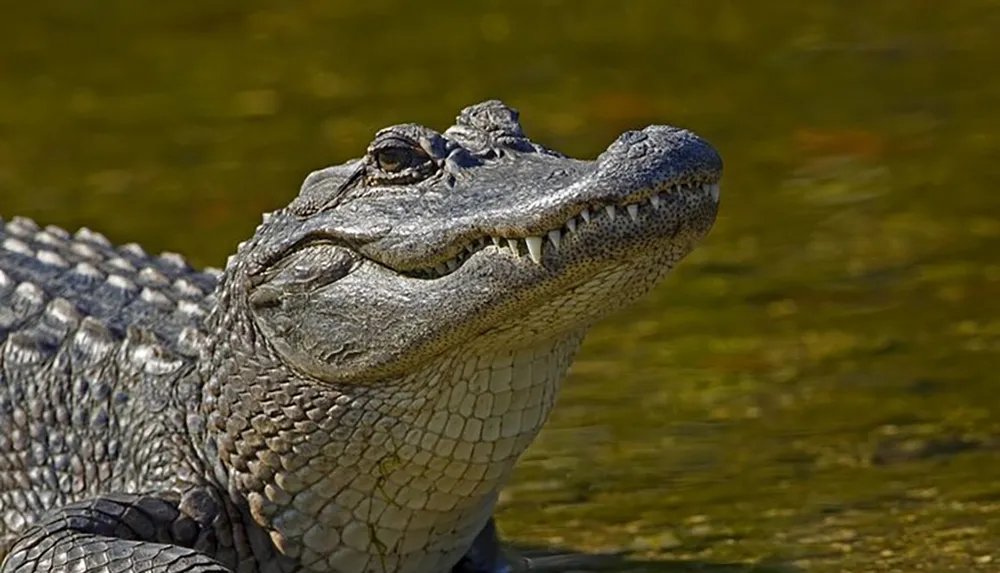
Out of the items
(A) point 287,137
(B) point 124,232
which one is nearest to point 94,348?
(B) point 124,232

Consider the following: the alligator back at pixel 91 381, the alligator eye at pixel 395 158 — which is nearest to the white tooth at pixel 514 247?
the alligator eye at pixel 395 158

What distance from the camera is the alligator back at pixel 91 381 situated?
5.15m

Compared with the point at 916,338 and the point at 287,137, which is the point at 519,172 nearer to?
the point at 916,338

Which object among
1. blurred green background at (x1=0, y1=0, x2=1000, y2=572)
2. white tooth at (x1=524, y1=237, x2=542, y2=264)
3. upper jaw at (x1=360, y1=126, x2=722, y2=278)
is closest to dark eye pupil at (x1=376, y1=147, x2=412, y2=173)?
upper jaw at (x1=360, y1=126, x2=722, y2=278)

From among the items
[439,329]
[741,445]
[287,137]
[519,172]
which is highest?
[287,137]

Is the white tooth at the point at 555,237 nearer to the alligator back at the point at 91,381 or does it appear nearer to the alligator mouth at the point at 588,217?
the alligator mouth at the point at 588,217

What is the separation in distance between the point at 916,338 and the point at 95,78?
6150 mm

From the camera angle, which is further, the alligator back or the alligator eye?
the alligator back

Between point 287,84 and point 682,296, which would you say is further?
point 287,84

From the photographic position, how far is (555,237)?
4.18m

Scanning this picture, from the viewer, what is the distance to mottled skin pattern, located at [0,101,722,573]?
166 inches

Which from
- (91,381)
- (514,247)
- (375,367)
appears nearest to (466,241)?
(514,247)

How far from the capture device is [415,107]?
1014 centimetres

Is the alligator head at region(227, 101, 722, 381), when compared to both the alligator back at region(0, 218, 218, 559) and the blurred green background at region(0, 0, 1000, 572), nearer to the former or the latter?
the alligator back at region(0, 218, 218, 559)
